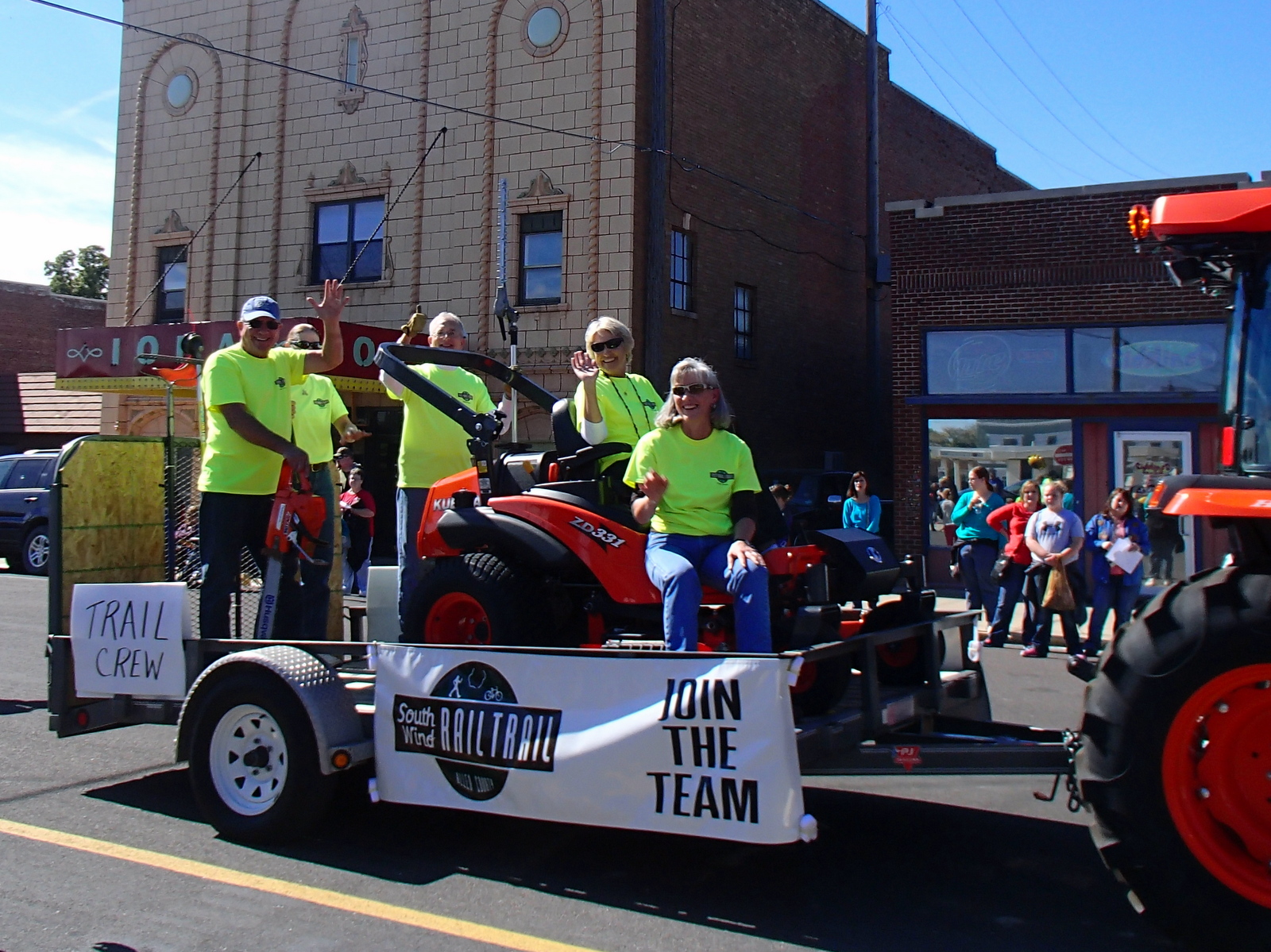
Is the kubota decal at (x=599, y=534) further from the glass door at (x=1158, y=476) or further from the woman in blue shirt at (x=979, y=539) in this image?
the glass door at (x=1158, y=476)

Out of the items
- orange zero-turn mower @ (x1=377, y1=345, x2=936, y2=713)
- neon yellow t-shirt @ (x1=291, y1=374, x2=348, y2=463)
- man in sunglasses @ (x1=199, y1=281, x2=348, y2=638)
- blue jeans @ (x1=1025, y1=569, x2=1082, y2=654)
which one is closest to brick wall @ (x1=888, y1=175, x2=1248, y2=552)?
blue jeans @ (x1=1025, y1=569, x2=1082, y2=654)

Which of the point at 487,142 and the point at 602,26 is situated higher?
the point at 602,26

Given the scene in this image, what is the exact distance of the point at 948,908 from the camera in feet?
13.9

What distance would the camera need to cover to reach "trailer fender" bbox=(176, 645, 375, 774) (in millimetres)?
4820

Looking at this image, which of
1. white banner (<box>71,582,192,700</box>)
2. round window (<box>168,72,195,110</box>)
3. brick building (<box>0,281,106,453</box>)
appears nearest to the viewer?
white banner (<box>71,582,192,700</box>)

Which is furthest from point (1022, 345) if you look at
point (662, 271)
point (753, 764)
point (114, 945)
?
point (114, 945)

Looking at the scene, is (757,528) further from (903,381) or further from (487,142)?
(487,142)

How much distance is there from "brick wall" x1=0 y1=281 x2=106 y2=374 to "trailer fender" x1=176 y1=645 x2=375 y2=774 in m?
34.3

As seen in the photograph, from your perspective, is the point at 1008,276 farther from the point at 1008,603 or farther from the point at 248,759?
the point at 248,759

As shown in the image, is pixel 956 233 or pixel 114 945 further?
pixel 956 233

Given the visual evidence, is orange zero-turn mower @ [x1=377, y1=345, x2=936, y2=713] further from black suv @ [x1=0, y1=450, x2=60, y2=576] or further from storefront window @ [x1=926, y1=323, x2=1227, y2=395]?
black suv @ [x1=0, y1=450, x2=60, y2=576]

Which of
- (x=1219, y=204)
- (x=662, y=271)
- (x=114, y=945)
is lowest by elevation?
(x=114, y=945)

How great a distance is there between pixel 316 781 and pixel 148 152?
2179 cm

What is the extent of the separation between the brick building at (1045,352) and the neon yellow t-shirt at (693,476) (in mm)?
11564
